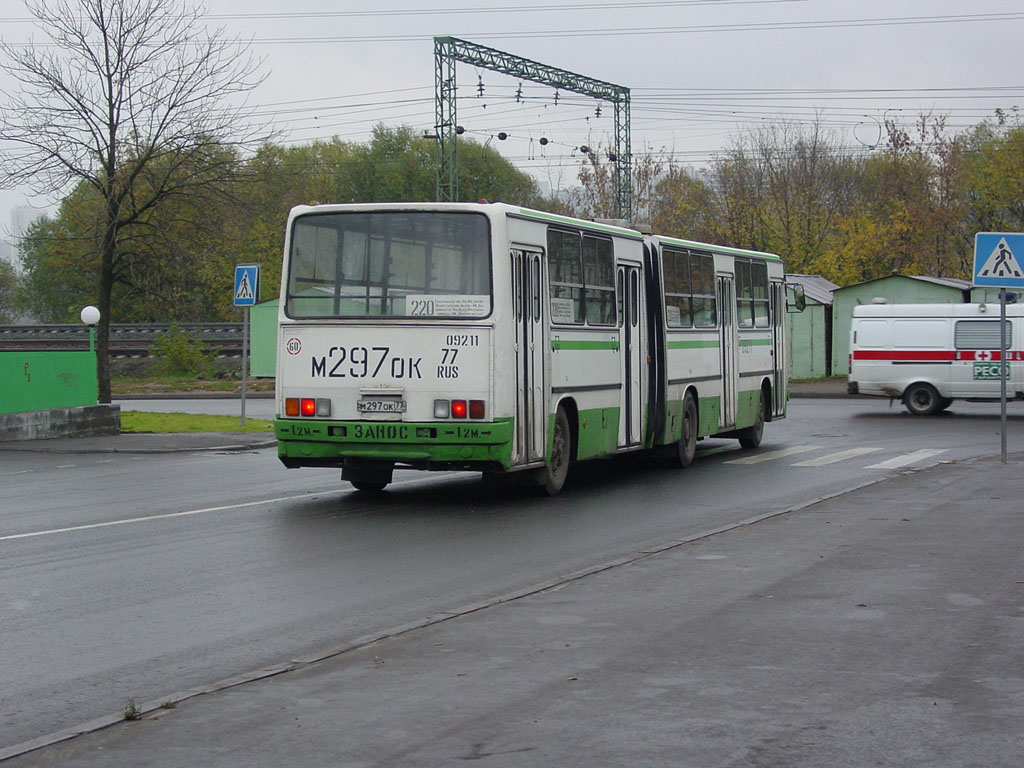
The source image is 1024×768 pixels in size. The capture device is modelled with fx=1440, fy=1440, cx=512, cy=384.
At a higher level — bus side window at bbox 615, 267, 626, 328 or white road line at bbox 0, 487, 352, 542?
bus side window at bbox 615, 267, 626, 328

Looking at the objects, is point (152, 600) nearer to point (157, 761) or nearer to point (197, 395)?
point (157, 761)

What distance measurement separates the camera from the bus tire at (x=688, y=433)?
1938 centimetres

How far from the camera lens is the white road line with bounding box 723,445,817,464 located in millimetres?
20734

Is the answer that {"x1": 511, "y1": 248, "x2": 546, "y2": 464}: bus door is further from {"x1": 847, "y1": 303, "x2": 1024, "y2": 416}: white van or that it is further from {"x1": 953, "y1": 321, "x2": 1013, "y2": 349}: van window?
{"x1": 953, "y1": 321, "x2": 1013, "y2": 349}: van window

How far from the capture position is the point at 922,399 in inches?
1268

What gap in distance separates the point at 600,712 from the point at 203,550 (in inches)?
233

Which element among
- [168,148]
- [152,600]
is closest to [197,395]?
[168,148]

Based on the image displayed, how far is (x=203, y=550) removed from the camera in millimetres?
11305

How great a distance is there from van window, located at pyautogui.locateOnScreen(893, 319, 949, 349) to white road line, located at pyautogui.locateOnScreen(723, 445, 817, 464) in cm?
964

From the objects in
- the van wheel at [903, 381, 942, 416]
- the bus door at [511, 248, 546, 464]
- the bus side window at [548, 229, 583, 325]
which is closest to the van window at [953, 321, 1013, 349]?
the van wheel at [903, 381, 942, 416]

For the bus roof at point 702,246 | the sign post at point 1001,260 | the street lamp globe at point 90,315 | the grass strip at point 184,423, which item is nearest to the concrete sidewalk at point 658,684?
the sign post at point 1001,260

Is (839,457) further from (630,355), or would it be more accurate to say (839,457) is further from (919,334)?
(919,334)

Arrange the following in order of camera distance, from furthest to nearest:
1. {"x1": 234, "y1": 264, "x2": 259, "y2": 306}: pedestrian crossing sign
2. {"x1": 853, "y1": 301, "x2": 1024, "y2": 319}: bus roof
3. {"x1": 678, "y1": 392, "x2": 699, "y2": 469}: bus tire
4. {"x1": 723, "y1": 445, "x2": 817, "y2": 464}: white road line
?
{"x1": 853, "y1": 301, "x2": 1024, "y2": 319}: bus roof
{"x1": 234, "y1": 264, "x2": 259, "y2": 306}: pedestrian crossing sign
{"x1": 723, "y1": 445, "x2": 817, "y2": 464}: white road line
{"x1": 678, "y1": 392, "x2": 699, "y2": 469}: bus tire

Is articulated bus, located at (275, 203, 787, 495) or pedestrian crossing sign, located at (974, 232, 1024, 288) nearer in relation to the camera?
articulated bus, located at (275, 203, 787, 495)
